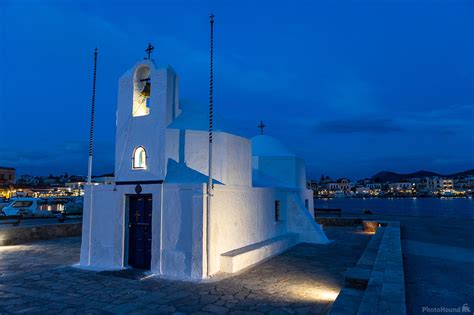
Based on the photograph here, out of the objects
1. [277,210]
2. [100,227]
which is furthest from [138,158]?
[277,210]

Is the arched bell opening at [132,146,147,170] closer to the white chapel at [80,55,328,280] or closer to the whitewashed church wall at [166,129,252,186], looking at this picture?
the white chapel at [80,55,328,280]

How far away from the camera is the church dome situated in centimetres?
1855

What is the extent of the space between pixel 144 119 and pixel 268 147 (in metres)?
9.67

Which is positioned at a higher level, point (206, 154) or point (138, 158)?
point (206, 154)

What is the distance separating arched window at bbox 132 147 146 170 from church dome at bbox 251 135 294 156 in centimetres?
875

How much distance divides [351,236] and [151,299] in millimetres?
13280

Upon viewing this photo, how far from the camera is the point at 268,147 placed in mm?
18969

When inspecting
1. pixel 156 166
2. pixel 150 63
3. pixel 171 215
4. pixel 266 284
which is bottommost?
pixel 266 284

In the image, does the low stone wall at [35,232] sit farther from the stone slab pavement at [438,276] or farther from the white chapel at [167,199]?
the stone slab pavement at [438,276]

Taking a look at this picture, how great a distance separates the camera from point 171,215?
31.3 feet

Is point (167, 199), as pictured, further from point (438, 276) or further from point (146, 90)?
point (438, 276)

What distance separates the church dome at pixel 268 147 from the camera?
1855cm

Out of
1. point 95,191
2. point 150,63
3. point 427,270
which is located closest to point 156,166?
point 95,191

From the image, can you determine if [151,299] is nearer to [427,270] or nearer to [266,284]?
[266,284]
